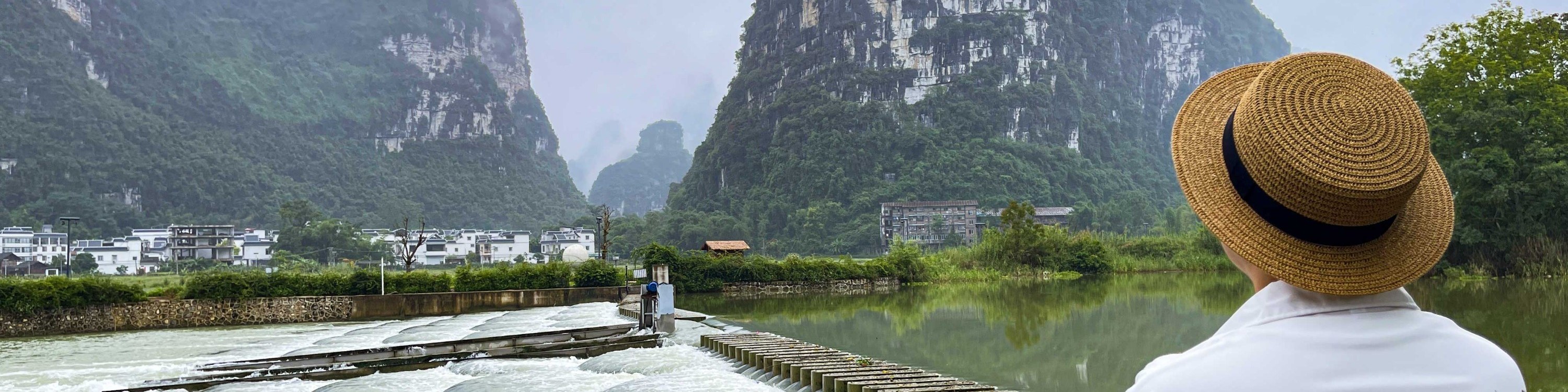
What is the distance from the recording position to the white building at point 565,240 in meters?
99.8

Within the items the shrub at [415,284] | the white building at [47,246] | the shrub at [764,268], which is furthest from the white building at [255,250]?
the shrub at [415,284]

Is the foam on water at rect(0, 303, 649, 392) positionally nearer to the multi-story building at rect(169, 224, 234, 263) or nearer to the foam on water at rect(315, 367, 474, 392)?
the foam on water at rect(315, 367, 474, 392)

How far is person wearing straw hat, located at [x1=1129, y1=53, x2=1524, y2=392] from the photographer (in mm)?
1190

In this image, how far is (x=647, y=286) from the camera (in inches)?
639

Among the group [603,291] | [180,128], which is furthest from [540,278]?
[180,128]

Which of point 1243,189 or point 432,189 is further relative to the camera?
point 432,189

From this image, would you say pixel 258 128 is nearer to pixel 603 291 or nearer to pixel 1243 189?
pixel 603 291

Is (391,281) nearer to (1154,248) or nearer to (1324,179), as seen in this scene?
(1324,179)

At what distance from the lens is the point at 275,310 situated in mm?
25391

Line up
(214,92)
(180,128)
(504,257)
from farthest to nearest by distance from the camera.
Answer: (214,92) < (180,128) < (504,257)

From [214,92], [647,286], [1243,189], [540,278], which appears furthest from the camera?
[214,92]

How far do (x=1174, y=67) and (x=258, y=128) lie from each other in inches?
4978

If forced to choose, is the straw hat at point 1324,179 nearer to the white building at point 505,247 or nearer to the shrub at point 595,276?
the shrub at point 595,276

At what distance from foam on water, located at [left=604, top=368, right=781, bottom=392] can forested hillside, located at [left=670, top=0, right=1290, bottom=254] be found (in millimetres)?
76345
